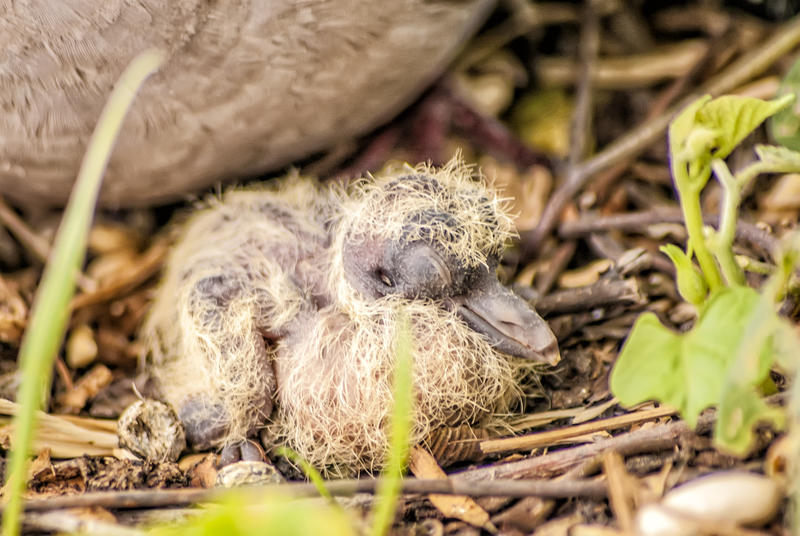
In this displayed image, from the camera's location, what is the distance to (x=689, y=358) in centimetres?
72

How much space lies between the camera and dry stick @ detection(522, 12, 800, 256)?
125 centimetres

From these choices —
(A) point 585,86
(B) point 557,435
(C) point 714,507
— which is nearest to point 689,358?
(C) point 714,507

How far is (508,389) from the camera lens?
3.34ft

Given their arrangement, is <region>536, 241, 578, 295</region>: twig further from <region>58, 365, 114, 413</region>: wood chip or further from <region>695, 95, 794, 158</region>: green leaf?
<region>58, 365, 114, 413</region>: wood chip

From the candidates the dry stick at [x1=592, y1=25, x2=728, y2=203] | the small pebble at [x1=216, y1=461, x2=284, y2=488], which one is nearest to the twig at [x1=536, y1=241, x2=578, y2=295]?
the dry stick at [x1=592, y1=25, x2=728, y2=203]

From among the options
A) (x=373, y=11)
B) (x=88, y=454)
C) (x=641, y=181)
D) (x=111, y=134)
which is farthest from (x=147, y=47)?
(x=641, y=181)

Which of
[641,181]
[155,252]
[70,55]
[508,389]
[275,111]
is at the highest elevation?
[70,55]

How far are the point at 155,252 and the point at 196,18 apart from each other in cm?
51

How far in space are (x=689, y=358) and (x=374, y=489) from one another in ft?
1.12

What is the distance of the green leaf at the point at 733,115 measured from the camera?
78 cm

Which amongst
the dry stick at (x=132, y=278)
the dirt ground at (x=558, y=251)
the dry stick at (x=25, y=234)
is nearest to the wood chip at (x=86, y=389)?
the dirt ground at (x=558, y=251)

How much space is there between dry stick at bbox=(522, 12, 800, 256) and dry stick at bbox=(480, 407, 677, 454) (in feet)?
1.27

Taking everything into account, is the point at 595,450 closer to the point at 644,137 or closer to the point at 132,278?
the point at 644,137

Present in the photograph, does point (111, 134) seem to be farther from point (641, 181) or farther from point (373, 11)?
point (641, 181)
